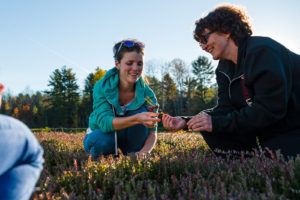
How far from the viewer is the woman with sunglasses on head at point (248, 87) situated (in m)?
2.57

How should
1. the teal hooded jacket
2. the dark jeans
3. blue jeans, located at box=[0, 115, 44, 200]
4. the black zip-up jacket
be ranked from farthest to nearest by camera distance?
the teal hooded jacket → the dark jeans → the black zip-up jacket → blue jeans, located at box=[0, 115, 44, 200]

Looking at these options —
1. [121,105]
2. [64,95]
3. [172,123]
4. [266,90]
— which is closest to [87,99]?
[64,95]

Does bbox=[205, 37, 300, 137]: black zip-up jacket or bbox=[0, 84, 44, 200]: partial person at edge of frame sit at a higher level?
bbox=[205, 37, 300, 137]: black zip-up jacket

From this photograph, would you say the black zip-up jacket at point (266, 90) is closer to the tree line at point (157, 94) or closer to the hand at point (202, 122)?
the hand at point (202, 122)

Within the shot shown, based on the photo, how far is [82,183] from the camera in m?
2.07

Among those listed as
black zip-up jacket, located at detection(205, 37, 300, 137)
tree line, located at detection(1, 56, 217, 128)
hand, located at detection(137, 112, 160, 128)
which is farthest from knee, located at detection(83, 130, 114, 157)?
tree line, located at detection(1, 56, 217, 128)

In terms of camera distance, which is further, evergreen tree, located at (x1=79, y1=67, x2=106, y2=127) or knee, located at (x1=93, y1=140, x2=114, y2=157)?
evergreen tree, located at (x1=79, y1=67, x2=106, y2=127)

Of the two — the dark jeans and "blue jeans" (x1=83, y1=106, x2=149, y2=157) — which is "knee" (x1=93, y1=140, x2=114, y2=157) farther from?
the dark jeans

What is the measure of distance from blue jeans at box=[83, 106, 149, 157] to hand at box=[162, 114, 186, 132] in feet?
2.34

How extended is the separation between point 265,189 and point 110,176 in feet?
4.10

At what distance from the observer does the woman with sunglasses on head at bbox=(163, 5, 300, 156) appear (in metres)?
2.57

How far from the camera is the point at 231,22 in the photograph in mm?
3072

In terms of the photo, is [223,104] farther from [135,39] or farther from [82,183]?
[82,183]

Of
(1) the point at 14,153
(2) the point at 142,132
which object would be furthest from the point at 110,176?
(2) the point at 142,132
